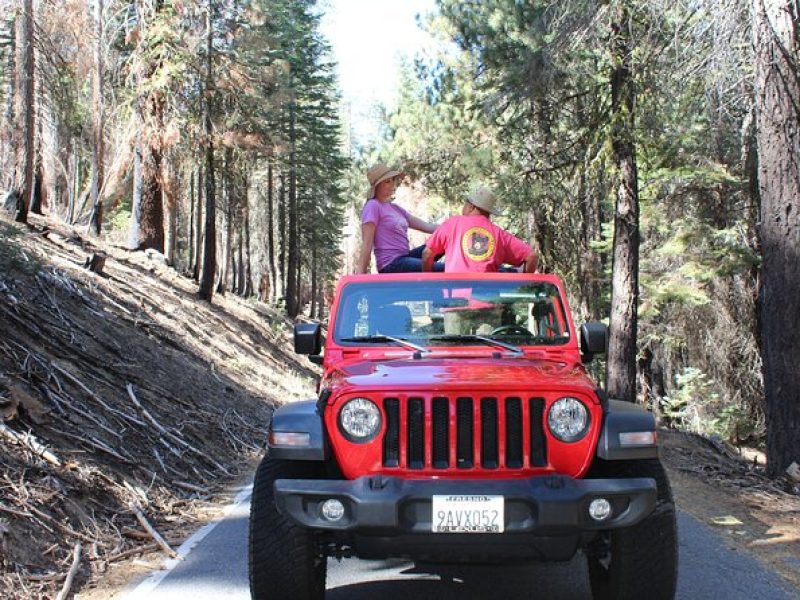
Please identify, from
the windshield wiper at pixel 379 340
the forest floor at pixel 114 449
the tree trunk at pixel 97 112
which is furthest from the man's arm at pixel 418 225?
the tree trunk at pixel 97 112

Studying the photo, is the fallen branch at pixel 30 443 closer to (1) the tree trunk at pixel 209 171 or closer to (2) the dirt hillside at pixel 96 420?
(2) the dirt hillside at pixel 96 420

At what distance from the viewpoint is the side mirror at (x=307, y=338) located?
19.3 ft

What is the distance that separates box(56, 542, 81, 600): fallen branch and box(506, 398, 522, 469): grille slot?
2853 mm

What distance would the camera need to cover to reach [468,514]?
A: 13.7ft

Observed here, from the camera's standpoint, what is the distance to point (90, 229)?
26.6 m

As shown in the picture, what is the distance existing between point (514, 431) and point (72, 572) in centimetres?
309

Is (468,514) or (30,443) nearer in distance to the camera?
(468,514)

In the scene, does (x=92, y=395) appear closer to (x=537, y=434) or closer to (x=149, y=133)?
(x=537, y=434)

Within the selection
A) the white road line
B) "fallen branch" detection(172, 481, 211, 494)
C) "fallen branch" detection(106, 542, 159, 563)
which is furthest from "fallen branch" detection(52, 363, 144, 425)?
"fallen branch" detection(106, 542, 159, 563)

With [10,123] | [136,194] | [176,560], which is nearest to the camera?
[176,560]

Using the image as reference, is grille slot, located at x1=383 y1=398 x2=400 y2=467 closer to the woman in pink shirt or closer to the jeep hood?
the jeep hood

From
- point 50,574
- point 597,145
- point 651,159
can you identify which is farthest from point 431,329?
point 651,159

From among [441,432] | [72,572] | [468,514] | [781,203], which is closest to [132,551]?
[72,572]

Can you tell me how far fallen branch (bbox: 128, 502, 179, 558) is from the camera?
253 inches
